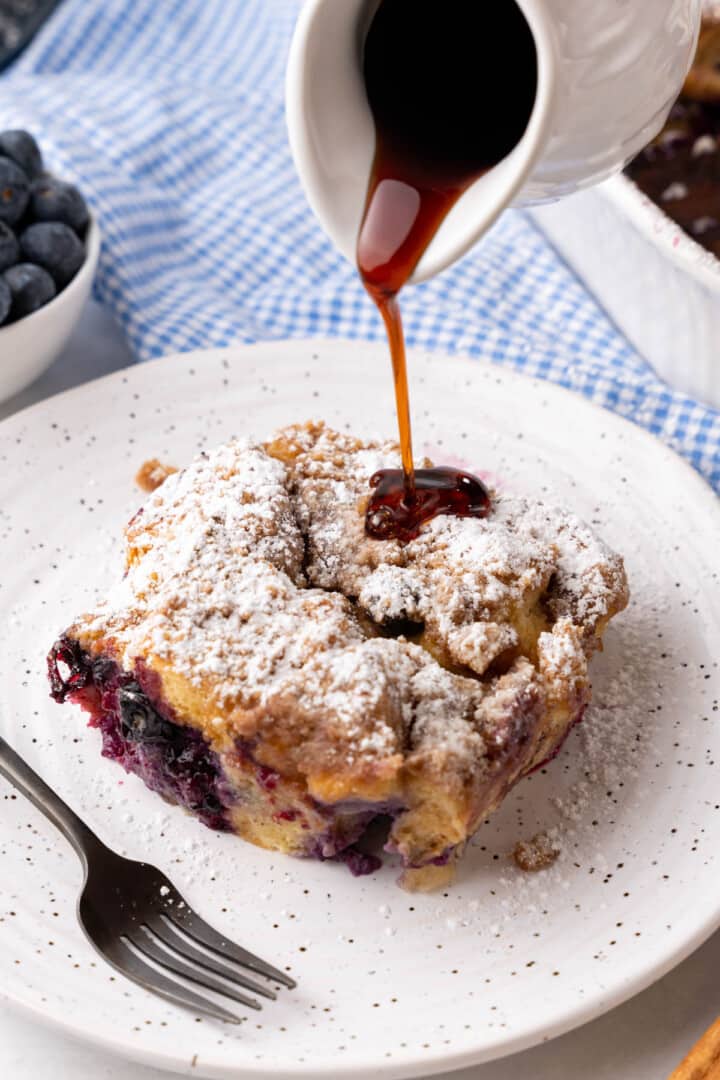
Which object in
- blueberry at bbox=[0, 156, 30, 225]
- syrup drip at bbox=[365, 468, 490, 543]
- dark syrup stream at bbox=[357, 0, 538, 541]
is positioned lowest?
syrup drip at bbox=[365, 468, 490, 543]

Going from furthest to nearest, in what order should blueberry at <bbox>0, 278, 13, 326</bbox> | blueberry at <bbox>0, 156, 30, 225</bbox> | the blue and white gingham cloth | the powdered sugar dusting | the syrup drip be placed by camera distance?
the blue and white gingham cloth, blueberry at <bbox>0, 156, 30, 225</bbox>, blueberry at <bbox>0, 278, 13, 326</bbox>, the syrup drip, the powdered sugar dusting

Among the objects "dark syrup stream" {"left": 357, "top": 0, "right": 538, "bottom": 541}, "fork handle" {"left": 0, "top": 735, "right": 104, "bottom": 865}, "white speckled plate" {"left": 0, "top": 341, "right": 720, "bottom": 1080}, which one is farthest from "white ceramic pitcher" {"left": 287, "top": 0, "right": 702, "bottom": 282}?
"fork handle" {"left": 0, "top": 735, "right": 104, "bottom": 865}

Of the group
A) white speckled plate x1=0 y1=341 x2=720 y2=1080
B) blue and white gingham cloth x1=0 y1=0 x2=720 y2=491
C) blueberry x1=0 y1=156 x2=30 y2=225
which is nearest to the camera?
white speckled plate x1=0 y1=341 x2=720 y2=1080

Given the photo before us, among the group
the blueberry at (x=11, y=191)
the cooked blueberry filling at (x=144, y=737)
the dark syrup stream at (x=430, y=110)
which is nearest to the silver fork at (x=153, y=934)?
the cooked blueberry filling at (x=144, y=737)

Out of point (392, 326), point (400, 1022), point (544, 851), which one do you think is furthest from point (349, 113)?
point (400, 1022)

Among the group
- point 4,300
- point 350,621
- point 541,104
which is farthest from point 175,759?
point 4,300

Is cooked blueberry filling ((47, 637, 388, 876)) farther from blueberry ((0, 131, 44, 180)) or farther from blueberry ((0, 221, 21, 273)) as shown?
blueberry ((0, 131, 44, 180))
